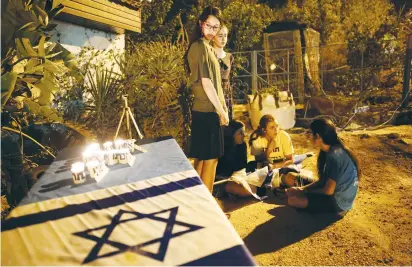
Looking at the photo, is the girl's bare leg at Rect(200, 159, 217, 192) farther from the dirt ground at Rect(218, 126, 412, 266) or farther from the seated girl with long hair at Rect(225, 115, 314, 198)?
the seated girl with long hair at Rect(225, 115, 314, 198)

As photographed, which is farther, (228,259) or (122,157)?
(122,157)

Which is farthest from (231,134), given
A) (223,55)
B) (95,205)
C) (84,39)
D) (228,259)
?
(84,39)

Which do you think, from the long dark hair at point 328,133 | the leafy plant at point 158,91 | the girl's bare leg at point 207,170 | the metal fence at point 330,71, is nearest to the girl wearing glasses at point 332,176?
the long dark hair at point 328,133

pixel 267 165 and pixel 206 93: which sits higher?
pixel 206 93

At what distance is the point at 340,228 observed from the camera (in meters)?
3.16

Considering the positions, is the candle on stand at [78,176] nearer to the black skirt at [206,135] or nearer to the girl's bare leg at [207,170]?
the black skirt at [206,135]

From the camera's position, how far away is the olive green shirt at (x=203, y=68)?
2869mm

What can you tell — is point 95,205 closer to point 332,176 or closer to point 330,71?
point 332,176

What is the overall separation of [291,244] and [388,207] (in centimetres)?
148

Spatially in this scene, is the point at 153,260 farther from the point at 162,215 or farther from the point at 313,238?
the point at 313,238

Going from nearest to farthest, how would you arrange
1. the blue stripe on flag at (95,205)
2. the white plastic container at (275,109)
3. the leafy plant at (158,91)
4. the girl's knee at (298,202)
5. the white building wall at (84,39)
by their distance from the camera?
the blue stripe on flag at (95,205) → the girl's knee at (298,202) → the leafy plant at (158,91) → the white building wall at (84,39) → the white plastic container at (275,109)

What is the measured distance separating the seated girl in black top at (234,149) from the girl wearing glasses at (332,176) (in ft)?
3.91

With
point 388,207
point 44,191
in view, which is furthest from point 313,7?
point 44,191

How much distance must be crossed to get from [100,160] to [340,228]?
7.82 feet
